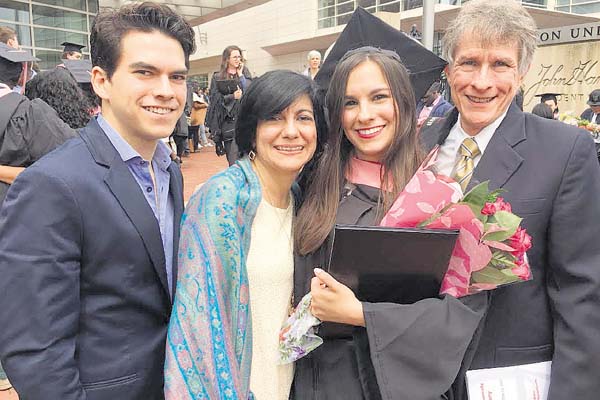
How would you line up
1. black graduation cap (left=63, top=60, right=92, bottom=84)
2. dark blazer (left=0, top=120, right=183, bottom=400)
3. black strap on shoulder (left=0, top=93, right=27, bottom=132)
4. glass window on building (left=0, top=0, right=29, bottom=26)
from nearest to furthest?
dark blazer (left=0, top=120, right=183, bottom=400) < black strap on shoulder (left=0, top=93, right=27, bottom=132) < black graduation cap (left=63, top=60, right=92, bottom=84) < glass window on building (left=0, top=0, right=29, bottom=26)

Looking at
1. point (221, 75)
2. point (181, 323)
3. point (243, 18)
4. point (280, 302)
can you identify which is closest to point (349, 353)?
point (280, 302)

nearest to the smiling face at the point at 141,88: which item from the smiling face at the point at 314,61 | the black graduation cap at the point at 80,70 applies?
the black graduation cap at the point at 80,70

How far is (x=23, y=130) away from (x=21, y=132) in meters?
0.02

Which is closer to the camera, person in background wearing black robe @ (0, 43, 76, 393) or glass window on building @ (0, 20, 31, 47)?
person in background wearing black robe @ (0, 43, 76, 393)

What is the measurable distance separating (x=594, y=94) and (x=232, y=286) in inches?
367

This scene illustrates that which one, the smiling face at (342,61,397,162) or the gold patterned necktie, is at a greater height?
the smiling face at (342,61,397,162)

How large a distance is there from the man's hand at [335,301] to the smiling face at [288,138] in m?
0.47

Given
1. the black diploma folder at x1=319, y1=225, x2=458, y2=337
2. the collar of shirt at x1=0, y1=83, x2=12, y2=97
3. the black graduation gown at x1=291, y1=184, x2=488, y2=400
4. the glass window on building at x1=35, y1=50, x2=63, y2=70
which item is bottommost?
the black graduation gown at x1=291, y1=184, x2=488, y2=400

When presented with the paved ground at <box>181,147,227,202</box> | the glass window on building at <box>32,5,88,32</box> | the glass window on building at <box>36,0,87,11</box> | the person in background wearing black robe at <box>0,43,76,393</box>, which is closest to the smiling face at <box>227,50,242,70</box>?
the paved ground at <box>181,147,227,202</box>

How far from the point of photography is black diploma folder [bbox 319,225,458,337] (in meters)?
1.41

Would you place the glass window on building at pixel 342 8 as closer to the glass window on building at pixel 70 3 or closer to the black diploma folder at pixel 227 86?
the glass window on building at pixel 70 3

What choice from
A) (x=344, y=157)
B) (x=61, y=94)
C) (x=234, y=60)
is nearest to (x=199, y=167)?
(x=234, y=60)

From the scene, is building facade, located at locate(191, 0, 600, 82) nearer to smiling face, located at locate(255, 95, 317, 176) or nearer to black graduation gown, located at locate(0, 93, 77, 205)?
black graduation gown, located at locate(0, 93, 77, 205)

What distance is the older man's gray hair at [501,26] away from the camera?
1.69 m
